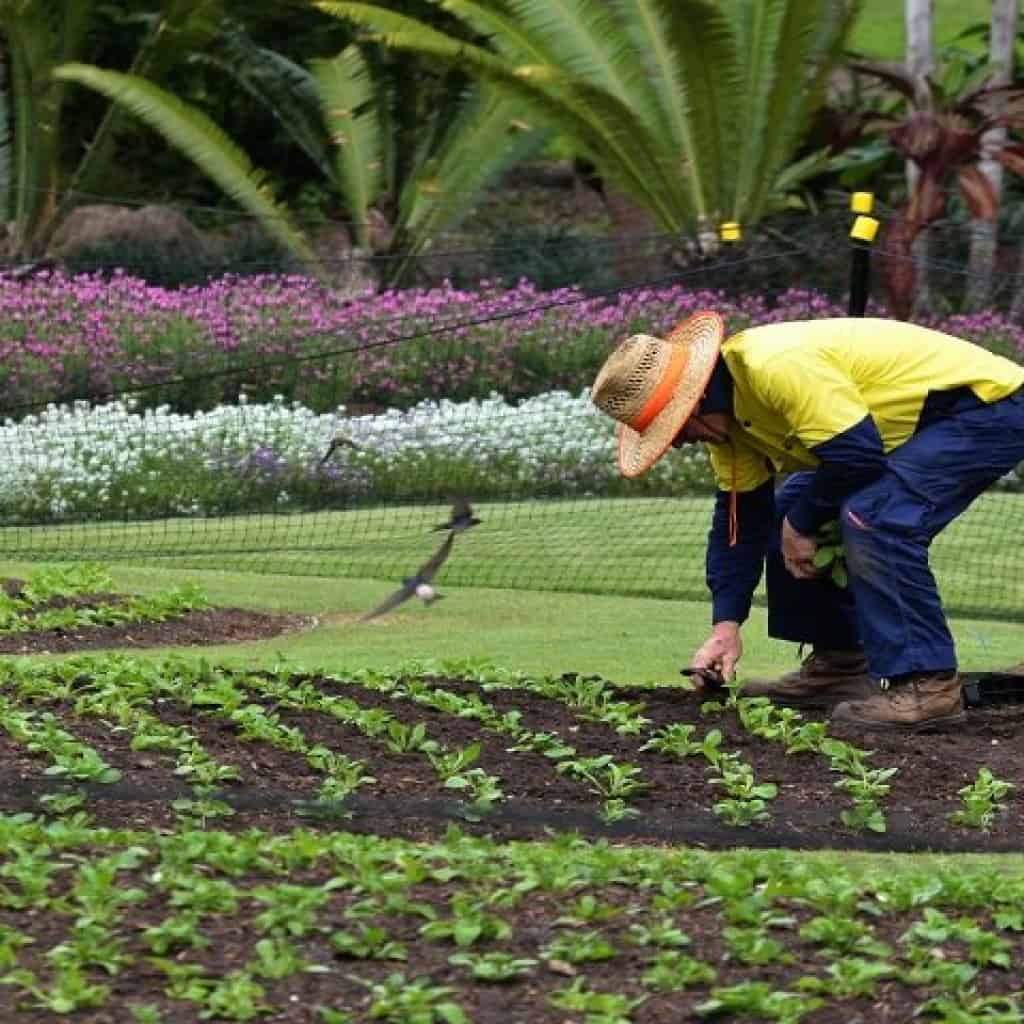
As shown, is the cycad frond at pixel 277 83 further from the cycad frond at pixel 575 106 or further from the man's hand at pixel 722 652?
the man's hand at pixel 722 652

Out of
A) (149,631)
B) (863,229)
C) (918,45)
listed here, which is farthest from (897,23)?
(149,631)

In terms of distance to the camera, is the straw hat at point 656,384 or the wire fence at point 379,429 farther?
the wire fence at point 379,429

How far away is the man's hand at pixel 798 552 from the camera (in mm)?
8078

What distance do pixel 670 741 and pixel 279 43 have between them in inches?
797

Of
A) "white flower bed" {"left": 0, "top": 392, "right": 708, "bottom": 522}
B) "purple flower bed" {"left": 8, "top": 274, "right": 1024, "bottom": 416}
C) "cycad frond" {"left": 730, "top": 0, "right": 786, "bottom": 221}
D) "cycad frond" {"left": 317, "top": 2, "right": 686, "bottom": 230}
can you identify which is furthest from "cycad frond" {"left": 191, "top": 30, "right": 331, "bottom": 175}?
"white flower bed" {"left": 0, "top": 392, "right": 708, "bottom": 522}

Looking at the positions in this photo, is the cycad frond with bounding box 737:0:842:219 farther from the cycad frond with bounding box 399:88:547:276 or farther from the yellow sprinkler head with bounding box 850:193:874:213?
the yellow sprinkler head with bounding box 850:193:874:213

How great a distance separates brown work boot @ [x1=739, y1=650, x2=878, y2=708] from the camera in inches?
337

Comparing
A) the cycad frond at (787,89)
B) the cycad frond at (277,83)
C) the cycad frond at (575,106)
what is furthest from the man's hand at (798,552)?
the cycad frond at (277,83)

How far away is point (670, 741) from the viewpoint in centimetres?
740

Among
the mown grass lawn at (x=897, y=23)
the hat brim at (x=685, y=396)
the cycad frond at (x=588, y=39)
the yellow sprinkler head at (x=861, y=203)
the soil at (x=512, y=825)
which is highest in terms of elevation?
the mown grass lawn at (x=897, y=23)

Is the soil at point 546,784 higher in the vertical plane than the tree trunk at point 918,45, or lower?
lower

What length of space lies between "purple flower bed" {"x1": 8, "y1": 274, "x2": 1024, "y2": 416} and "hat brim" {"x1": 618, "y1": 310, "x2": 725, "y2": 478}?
9.83 meters

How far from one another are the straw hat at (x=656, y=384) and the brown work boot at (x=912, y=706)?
106 centimetres

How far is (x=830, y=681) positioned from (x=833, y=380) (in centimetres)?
136
